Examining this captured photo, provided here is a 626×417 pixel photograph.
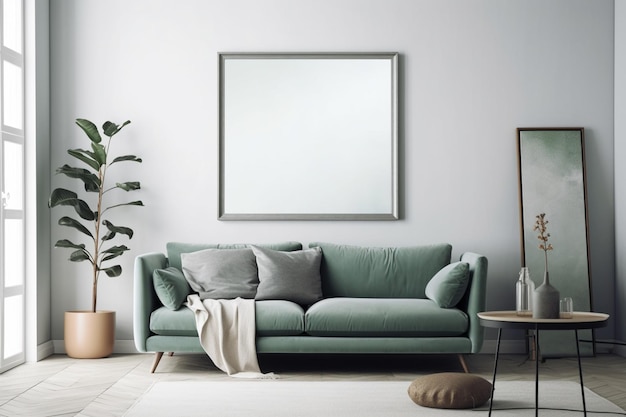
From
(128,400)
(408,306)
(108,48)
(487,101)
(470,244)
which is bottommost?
(128,400)

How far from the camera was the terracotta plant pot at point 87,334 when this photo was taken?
5625 mm

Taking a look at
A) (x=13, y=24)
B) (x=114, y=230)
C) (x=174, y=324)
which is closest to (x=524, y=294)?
(x=174, y=324)

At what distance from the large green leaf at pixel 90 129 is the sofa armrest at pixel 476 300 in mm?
2940

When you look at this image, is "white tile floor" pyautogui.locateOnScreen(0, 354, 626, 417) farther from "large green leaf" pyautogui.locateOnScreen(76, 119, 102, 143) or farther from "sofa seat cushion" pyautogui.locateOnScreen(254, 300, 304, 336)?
"large green leaf" pyautogui.locateOnScreen(76, 119, 102, 143)

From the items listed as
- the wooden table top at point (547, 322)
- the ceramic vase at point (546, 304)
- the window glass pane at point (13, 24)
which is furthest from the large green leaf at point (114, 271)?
the ceramic vase at point (546, 304)

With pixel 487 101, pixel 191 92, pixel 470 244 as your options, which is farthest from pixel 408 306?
pixel 191 92

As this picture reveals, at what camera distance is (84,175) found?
223 inches

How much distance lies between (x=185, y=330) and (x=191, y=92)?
203 centimetres

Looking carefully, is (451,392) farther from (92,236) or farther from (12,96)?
(12,96)

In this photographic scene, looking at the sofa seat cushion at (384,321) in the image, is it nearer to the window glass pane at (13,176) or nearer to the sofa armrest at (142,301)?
the sofa armrest at (142,301)

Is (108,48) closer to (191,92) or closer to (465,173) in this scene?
(191,92)

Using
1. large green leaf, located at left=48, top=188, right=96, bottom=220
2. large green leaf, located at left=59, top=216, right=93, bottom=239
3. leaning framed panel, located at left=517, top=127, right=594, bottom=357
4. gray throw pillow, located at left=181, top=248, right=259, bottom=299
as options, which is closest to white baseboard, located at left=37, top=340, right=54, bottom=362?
large green leaf, located at left=59, top=216, right=93, bottom=239

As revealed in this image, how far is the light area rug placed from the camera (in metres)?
3.88

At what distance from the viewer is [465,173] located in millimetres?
6020
